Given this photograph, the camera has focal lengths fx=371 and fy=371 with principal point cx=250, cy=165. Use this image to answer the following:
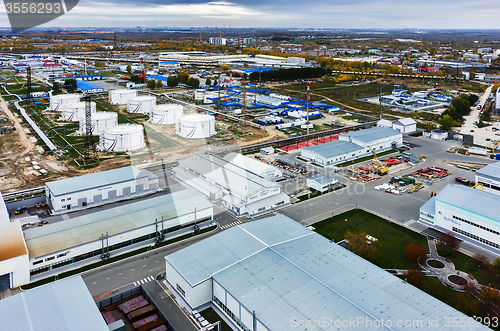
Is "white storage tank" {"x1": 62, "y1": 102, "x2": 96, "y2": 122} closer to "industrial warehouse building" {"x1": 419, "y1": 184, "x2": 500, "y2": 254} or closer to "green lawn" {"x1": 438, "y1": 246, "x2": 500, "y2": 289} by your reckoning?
"industrial warehouse building" {"x1": 419, "y1": 184, "x2": 500, "y2": 254}

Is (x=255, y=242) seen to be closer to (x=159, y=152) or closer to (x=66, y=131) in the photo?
(x=159, y=152)

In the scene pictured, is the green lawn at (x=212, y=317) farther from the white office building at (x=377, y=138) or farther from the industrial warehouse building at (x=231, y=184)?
the white office building at (x=377, y=138)

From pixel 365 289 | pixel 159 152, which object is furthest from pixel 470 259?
pixel 159 152

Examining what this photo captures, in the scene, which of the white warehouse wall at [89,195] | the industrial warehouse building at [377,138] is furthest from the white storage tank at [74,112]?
the industrial warehouse building at [377,138]

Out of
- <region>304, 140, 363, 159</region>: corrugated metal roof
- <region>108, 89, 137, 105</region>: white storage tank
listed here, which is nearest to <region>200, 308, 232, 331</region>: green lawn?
<region>304, 140, 363, 159</region>: corrugated metal roof

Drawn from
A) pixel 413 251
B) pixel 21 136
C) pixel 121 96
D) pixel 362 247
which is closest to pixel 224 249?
pixel 362 247
